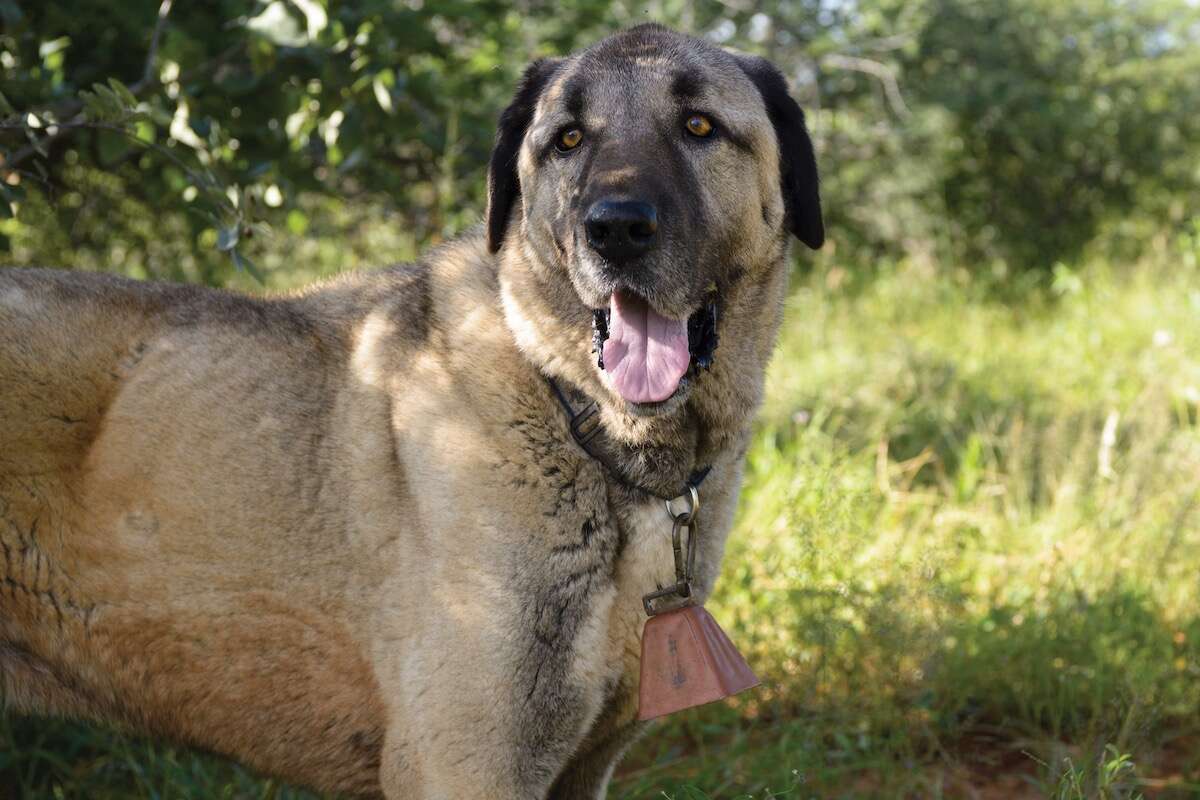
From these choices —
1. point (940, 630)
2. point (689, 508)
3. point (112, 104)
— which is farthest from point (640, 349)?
point (940, 630)

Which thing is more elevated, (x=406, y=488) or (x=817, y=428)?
(x=406, y=488)

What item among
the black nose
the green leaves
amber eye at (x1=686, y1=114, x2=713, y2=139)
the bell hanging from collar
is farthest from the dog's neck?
the green leaves

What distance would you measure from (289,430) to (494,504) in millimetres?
514

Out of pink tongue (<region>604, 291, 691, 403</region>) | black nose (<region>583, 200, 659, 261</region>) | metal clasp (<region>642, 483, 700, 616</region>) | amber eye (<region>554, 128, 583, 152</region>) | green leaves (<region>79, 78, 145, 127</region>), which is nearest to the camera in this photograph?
black nose (<region>583, 200, 659, 261</region>)

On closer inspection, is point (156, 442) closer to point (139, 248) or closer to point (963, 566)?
point (963, 566)

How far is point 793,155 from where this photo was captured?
8.64ft

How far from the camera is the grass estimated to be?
10.4ft

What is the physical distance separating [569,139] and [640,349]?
0.53 metres

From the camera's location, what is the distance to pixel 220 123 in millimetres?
3871

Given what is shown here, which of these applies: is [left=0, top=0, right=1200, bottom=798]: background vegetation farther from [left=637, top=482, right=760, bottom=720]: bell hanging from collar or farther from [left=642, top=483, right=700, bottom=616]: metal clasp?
[left=642, top=483, right=700, bottom=616]: metal clasp

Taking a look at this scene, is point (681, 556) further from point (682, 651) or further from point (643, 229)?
point (643, 229)

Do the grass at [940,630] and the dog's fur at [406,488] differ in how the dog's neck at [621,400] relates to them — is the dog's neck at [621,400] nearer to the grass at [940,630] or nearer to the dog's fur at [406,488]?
the dog's fur at [406,488]

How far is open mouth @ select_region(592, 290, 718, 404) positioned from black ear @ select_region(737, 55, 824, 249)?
491mm

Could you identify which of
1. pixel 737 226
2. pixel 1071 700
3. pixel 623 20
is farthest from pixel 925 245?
pixel 737 226
